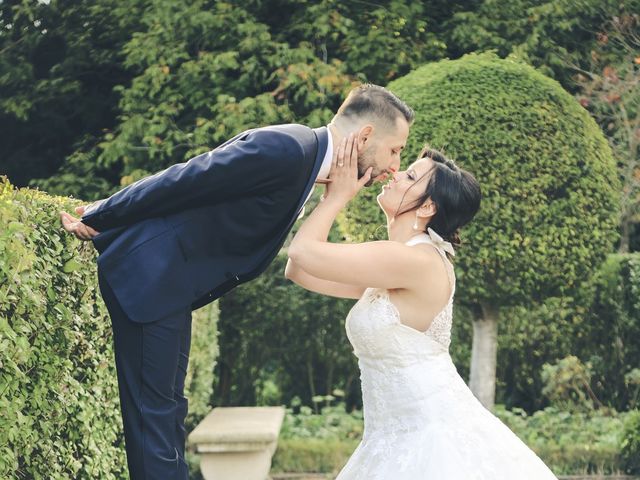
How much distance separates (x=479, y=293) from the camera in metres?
7.75

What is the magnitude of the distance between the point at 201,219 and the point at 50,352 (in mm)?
789

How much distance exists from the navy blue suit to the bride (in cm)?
30

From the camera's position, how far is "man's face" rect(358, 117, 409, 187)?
11.3 feet

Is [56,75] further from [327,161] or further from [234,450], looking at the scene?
[327,161]

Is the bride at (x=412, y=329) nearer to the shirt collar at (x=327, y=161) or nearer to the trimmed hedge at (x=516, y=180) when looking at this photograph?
the shirt collar at (x=327, y=161)

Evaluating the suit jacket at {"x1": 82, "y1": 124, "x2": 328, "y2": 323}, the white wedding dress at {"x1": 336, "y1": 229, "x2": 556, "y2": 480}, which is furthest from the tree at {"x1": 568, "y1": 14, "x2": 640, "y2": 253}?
the suit jacket at {"x1": 82, "y1": 124, "x2": 328, "y2": 323}

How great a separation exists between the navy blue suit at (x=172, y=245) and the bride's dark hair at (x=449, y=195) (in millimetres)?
649

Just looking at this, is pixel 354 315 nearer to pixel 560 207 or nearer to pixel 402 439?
pixel 402 439

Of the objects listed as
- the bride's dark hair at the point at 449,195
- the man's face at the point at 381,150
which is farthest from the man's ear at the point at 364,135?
the bride's dark hair at the point at 449,195

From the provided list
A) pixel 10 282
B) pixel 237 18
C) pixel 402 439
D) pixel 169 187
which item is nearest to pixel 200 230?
pixel 169 187

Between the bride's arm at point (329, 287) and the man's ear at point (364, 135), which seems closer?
the man's ear at point (364, 135)

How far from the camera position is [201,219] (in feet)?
10.4

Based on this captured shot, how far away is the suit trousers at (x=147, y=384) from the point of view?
313cm

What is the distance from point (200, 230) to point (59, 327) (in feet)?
2.55
